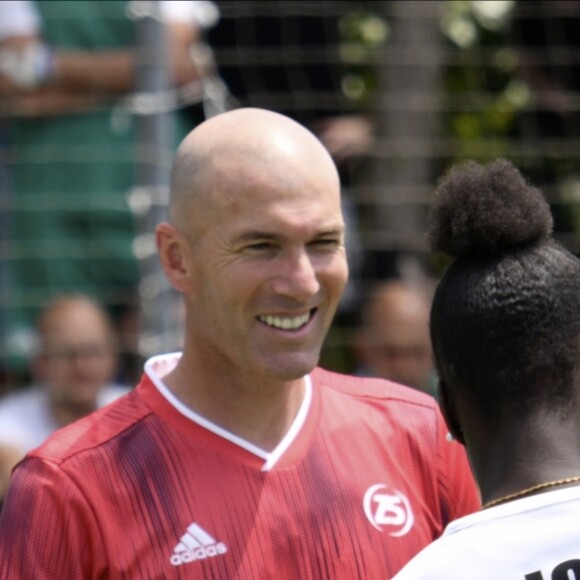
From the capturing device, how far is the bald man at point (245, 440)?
10.2 feet

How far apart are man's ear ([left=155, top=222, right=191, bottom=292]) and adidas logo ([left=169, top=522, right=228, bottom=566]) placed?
58 centimetres

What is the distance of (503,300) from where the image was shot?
8.52ft

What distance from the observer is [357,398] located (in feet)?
11.5

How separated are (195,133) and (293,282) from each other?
0.43m

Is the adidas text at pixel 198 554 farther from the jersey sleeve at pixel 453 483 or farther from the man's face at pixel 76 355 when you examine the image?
the man's face at pixel 76 355

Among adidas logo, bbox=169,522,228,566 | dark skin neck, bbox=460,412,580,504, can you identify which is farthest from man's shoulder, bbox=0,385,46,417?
dark skin neck, bbox=460,412,580,504

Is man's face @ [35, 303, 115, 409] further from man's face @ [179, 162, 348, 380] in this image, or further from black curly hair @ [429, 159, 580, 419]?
black curly hair @ [429, 159, 580, 419]

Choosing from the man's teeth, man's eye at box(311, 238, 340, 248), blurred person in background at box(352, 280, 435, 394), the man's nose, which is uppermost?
man's eye at box(311, 238, 340, 248)

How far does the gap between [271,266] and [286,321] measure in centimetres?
12

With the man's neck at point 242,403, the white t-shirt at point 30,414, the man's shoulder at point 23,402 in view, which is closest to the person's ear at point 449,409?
the man's neck at point 242,403

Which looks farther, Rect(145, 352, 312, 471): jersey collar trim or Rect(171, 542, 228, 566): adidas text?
Rect(145, 352, 312, 471): jersey collar trim

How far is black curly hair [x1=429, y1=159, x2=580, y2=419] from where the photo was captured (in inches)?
101

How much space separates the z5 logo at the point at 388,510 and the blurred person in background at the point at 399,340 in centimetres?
251

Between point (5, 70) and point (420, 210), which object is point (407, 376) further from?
point (5, 70)
